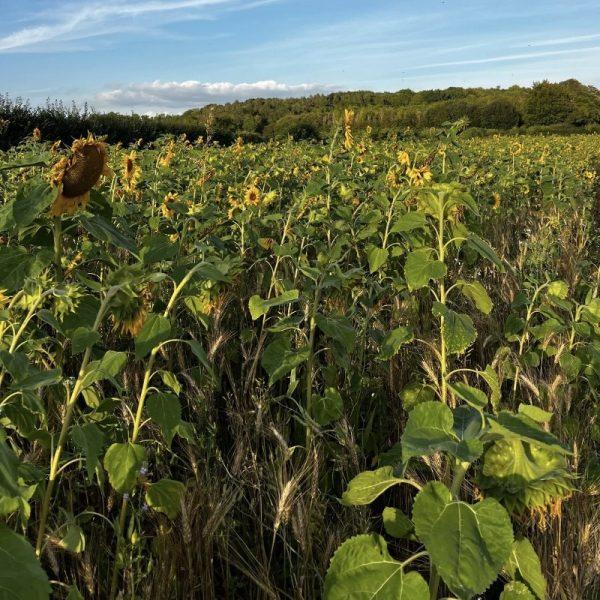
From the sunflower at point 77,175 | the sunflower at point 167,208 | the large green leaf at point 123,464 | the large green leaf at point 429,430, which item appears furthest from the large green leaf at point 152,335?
the sunflower at point 167,208

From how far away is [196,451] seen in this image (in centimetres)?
185

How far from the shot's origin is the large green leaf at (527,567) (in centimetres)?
124

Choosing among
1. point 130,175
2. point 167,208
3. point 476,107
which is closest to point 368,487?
point 167,208

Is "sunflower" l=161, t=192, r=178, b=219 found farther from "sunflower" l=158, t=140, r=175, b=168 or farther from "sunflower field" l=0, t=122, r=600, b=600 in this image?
"sunflower" l=158, t=140, r=175, b=168

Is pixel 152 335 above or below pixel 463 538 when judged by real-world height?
above

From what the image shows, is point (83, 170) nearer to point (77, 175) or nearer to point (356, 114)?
point (77, 175)

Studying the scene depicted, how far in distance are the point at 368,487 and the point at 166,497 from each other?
1.59 ft

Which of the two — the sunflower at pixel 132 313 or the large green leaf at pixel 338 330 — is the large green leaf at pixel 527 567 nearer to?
the large green leaf at pixel 338 330

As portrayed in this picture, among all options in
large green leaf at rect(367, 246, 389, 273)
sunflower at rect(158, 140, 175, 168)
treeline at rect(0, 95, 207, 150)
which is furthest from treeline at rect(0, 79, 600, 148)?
large green leaf at rect(367, 246, 389, 273)

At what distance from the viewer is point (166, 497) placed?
4.93 ft

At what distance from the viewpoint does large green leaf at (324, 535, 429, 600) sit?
3.59 feet

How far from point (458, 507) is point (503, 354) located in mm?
1288

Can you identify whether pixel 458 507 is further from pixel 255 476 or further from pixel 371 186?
pixel 371 186

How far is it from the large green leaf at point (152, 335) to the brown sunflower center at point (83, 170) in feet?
1.64
